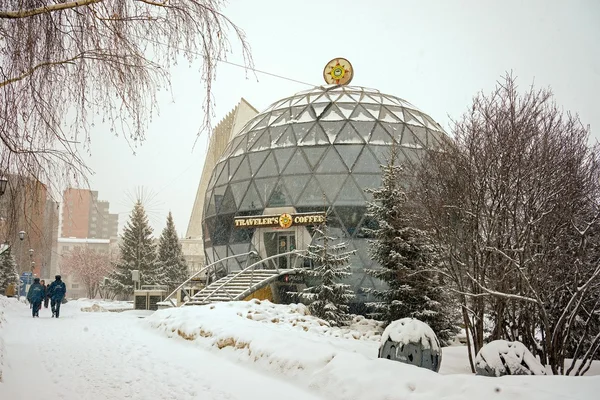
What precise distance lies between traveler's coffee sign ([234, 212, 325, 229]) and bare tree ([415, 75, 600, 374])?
10808 millimetres

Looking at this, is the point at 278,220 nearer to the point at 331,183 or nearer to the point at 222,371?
the point at 331,183

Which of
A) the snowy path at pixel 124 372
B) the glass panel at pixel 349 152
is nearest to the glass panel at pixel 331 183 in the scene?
the glass panel at pixel 349 152

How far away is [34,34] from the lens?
15.3 feet

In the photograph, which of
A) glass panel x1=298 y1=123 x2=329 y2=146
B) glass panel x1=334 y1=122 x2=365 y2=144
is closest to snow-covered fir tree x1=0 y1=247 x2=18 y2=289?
glass panel x1=298 y1=123 x2=329 y2=146

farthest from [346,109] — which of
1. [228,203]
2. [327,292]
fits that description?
[327,292]

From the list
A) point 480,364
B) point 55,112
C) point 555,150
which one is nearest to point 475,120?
point 555,150

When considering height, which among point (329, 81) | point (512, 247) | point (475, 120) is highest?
point (329, 81)

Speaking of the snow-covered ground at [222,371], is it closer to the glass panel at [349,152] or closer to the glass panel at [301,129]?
the glass panel at [349,152]

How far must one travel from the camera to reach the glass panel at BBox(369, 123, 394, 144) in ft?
78.8

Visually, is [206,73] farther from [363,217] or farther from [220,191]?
[220,191]

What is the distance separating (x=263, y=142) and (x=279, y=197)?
3752 millimetres

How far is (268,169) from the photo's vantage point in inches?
968

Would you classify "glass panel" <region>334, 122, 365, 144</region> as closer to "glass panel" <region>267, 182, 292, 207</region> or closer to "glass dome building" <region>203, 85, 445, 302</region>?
"glass dome building" <region>203, 85, 445, 302</region>

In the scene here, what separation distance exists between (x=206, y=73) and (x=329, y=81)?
86.3 ft
